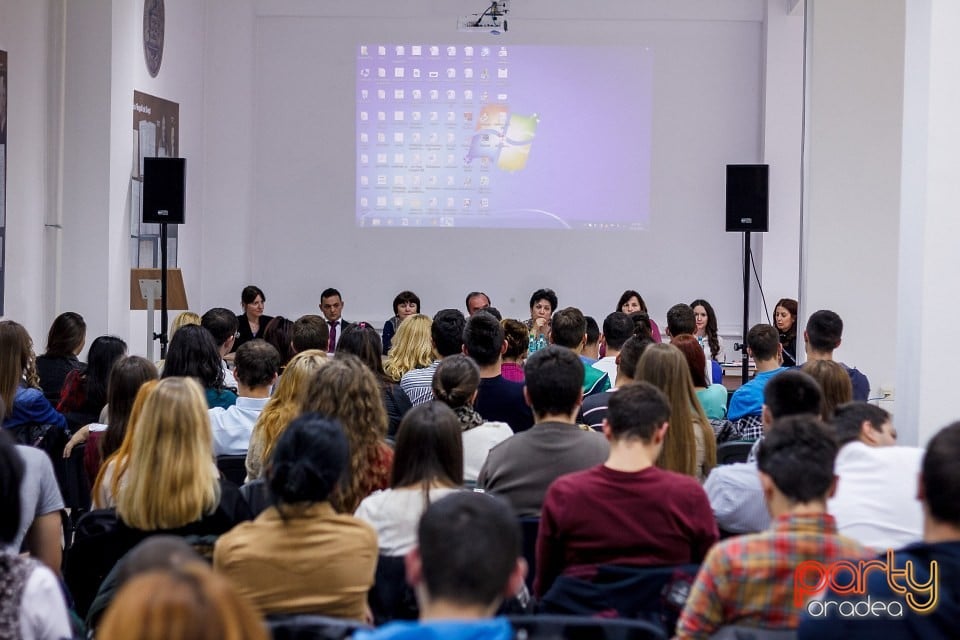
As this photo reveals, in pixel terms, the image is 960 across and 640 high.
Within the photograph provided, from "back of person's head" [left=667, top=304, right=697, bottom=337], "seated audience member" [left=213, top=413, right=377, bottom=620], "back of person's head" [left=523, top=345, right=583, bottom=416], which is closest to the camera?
"seated audience member" [left=213, top=413, right=377, bottom=620]

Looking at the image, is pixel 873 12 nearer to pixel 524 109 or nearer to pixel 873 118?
pixel 873 118

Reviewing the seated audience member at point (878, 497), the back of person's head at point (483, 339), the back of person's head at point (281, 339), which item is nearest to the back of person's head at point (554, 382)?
the seated audience member at point (878, 497)

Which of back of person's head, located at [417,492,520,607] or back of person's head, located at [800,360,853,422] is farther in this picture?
back of person's head, located at [800,360,853,422]

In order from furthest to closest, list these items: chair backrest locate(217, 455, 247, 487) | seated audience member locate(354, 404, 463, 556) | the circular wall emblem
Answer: the circular wall emblem < chair backrest locate(217, 455, 247, 487) < seated audience member locate(354, 404, 463, 556)

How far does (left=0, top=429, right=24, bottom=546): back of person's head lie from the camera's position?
2.32 metres

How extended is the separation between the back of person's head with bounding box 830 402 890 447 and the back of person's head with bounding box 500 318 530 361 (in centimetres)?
245

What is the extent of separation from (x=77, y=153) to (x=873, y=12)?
582 cm

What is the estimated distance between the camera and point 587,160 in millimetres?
10516

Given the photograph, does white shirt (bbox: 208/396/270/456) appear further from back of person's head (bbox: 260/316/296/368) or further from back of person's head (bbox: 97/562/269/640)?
back of person's head (bbox: 97/562/269/640)

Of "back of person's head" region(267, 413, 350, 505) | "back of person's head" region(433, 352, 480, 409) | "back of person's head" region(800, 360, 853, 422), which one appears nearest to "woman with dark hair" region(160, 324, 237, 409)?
"back of person's head" region(433, 352, 480, 409)

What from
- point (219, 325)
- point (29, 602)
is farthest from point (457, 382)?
point (219, 325)

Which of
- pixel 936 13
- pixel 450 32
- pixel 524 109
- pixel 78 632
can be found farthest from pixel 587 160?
pixel 78 632

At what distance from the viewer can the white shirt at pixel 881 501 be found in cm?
274

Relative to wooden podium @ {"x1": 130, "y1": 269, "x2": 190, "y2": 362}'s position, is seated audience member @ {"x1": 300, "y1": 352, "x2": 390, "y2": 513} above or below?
below
